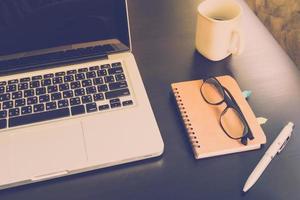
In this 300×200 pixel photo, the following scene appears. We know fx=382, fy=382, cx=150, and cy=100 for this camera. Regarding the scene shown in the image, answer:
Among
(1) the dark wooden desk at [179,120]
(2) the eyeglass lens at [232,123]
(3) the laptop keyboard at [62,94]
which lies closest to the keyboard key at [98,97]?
(3) the laptop keyboard at [62,94]

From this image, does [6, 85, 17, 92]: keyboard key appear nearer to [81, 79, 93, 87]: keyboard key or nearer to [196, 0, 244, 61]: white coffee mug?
[81, 79, 93, 87]: keyboard key

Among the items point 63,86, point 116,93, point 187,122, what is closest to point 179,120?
point 187,122

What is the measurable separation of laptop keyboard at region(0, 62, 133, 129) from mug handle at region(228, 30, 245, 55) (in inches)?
9.3

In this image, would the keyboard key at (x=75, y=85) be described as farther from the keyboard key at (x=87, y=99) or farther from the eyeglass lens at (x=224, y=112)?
the eyeglass lens at (x=224, y=112)

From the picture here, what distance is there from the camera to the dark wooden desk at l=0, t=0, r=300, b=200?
618mm

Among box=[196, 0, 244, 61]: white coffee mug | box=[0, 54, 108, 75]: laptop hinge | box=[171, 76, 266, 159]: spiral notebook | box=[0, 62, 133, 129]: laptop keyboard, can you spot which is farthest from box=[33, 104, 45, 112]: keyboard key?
box=[196, 0, 244, 61]: white coffee mug

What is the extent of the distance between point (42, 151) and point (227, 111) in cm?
33

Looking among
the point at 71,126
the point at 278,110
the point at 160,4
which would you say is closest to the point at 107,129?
the point at 71,126

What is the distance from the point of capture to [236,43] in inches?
30.9

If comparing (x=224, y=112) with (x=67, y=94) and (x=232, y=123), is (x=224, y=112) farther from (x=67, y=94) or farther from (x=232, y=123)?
(x=67, y=94)

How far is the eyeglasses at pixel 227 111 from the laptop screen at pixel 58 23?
0.20 meters

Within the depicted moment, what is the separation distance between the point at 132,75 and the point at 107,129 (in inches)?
5.4

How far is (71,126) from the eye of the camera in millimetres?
672

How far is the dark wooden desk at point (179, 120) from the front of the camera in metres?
0.62
